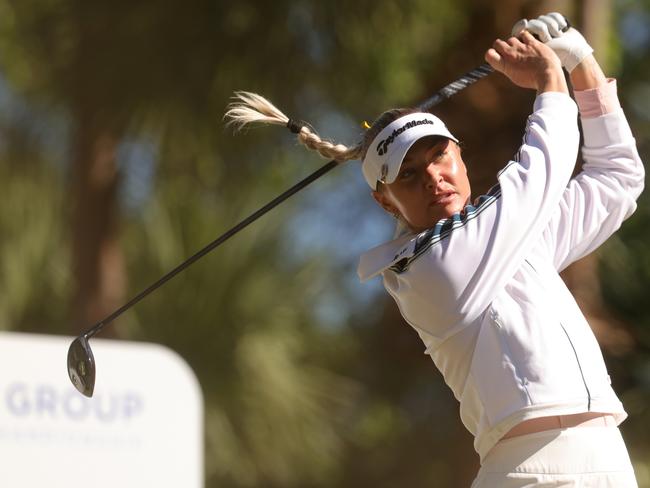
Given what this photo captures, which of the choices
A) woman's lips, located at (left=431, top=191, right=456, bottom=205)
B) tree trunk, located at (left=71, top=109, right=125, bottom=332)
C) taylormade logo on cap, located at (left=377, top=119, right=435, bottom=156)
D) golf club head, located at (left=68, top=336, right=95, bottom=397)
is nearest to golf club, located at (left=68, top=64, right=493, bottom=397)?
golf club head, located at (left=68, top=336, right=95, bottom=397)

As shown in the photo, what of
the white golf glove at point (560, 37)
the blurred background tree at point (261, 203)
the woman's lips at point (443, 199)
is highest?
the blurred background tree at point (261, 203)

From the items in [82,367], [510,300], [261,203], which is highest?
[261,203]

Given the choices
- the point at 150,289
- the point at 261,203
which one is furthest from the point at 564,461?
the point at 261,203

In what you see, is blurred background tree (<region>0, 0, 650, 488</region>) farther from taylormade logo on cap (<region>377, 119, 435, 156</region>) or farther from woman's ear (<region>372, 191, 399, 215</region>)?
taylormade logo on cap (<region>377, 119, 435, 156</region>)

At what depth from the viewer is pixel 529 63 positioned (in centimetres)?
296

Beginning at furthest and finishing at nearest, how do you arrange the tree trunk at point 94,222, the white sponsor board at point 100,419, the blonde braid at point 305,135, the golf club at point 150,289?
the tree trunk at point 94,222, the white sponsor board at point 100,419, the golf club at point 150,289, the blonde braid at point 305,135

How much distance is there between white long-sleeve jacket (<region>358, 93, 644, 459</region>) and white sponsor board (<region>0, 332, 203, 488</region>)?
284cm

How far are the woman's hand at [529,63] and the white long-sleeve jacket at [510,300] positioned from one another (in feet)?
0.18

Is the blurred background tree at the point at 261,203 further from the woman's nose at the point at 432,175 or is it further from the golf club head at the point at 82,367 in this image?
the woman's nose at the point at 432,175

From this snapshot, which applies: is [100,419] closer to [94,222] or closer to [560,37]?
[560,37]

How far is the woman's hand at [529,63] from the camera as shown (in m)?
2.92

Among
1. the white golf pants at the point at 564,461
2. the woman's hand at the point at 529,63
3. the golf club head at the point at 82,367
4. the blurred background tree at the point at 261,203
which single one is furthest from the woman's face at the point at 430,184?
the blurred background tree at the point at 261,203

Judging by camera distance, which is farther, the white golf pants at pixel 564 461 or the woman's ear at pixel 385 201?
the woman's ear at pixel 385 201

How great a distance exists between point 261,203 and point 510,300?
25.1 feet
